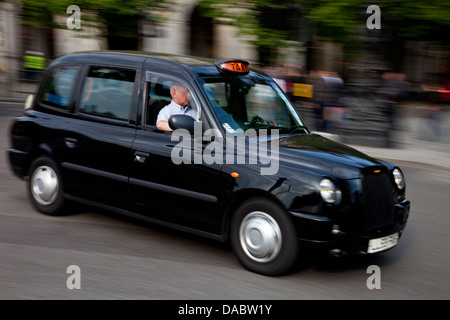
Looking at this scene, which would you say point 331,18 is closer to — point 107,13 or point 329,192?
point 107,13

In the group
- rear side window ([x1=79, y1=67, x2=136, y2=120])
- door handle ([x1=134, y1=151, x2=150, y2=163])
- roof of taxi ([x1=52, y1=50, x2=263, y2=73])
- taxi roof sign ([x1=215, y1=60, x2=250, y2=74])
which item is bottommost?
door handle ([x1=134, y1=151, x2=150, y2=163])

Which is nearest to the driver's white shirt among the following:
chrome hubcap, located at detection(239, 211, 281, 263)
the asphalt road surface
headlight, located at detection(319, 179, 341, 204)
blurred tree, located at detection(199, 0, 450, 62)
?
chrome hubcap, located at detection(239, 211, 281, 263)

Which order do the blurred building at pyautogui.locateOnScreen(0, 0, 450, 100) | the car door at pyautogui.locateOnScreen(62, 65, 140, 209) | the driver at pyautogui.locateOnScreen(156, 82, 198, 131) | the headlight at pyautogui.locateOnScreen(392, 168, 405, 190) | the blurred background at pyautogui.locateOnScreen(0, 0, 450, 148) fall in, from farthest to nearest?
1. the blurred building at pyautogui.locateOnScreen(0, 0, 450, 100)
2. the blurred background at pyautogui.locateOnScreen(0, 0, 450, 148)
3. the car door at pyautogui.locateOnScreen(62, 65, 140, 209)
4. the driver at pyautogui.locateOnScreen(156, 82, 198, 131)
5. the headlight at pyautogui.locateOnScreen(392, 168, 405, 190)

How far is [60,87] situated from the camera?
21.6 ft

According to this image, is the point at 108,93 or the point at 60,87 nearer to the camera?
the point at 108,93

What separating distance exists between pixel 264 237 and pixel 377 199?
3.26 ft

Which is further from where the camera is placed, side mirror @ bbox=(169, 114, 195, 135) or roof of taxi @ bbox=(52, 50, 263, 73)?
roof of taxi @ bbox=(52, 50, 263, 73)

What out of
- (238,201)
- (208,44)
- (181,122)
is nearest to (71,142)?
(181,122)

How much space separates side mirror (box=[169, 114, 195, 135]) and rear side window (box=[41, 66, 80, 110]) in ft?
5.52

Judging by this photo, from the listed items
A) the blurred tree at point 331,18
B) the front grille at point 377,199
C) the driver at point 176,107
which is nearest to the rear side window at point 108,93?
the driver at point 176,107

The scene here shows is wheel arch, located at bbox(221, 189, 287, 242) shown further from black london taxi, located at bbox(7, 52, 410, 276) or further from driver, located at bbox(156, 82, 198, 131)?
driver, located at bbox(156, 82, 198, 131)

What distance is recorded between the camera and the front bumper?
4.70 metres

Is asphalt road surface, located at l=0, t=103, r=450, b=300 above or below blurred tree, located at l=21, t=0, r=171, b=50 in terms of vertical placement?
below
